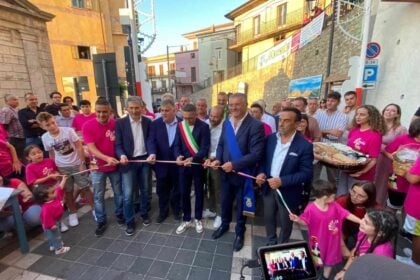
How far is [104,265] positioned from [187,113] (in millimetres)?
2180

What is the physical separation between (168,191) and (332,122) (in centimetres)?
306

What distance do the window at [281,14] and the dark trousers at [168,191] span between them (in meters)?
23.6

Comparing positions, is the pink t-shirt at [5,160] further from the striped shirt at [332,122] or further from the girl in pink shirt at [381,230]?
the striped shirt at [332,122]

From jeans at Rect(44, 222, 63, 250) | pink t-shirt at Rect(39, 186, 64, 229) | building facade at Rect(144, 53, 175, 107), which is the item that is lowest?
jeans at Rect(44, 222, 63, 250)

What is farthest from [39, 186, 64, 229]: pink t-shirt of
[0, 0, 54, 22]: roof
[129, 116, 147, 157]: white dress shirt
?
[0, 0, 54, 22]: roof

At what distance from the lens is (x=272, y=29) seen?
23109 mm

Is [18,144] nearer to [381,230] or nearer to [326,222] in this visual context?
[326,222]

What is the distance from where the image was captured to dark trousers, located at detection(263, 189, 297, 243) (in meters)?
2.65

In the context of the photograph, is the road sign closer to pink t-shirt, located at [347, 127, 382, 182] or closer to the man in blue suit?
pink t-shirt, located at [347, 127, 382, 182]

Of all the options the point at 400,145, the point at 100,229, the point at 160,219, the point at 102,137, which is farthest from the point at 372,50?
the point at 100,229

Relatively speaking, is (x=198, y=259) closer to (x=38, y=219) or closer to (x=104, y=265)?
(x=104, y=265)

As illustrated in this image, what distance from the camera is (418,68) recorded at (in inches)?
194

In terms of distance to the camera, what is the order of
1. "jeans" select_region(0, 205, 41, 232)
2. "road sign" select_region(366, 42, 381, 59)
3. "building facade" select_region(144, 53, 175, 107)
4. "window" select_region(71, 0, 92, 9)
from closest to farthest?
"jeans" select_region(0, 205, 41, 232) < "road sign" select_region(366, 42, 381, 59) < "window" select_region(71, 0, 92, 9) < "building facade" select_region(144, 53, 175, 107)

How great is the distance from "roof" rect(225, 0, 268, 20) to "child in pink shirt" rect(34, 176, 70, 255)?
90.1 ft
